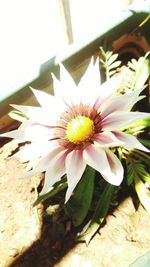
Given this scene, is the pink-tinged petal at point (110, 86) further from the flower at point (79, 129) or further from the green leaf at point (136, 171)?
the green leaf at point (136, 171)

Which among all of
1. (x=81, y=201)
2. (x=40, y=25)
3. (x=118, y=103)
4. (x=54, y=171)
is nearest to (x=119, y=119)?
(x=118, y=103)

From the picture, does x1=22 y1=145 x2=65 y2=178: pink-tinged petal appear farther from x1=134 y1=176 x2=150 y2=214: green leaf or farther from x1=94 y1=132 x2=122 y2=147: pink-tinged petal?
x1=134 y1=176 x2=150 y2=214: green leaf

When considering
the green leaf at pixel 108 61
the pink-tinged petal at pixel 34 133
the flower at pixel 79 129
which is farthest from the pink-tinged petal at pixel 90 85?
the green leaf at pixel 108 61

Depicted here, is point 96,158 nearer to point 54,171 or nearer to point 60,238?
point 54,171

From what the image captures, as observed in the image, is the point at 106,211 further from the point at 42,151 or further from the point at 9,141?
the point at 9,141

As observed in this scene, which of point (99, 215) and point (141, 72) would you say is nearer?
point (99, 215)

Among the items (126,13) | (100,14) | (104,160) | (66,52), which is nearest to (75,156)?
(104,160)

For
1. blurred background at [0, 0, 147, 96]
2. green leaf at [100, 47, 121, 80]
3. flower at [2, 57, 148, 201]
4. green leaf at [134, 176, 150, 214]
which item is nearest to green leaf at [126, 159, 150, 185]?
green leaf at [134, 176, 150, 214]

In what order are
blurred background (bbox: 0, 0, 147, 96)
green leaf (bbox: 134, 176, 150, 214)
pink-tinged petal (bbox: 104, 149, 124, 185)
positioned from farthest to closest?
blurred background (bbox: 0, 0, 147, 96) → green leaf (bbox: 134, 176, 150, 214) → pink-tinged petal (bbox: 104, 149, 124, 185)
